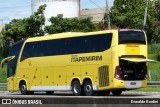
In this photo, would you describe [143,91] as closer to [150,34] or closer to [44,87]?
[44,87]

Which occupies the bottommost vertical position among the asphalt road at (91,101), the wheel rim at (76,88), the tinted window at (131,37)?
the wheel rim at (76,88)

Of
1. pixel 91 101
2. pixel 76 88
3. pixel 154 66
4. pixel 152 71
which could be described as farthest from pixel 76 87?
pixel 154 66

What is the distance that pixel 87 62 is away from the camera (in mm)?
26812

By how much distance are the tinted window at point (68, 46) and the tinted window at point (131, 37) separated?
61 centimetres

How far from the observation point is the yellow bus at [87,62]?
2555 centimetres

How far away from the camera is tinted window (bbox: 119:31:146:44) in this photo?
25609mm

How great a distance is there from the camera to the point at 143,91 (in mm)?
30891

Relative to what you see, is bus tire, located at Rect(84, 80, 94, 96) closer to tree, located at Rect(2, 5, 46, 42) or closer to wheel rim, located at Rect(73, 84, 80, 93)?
wheel rim, located at Rect(73, 84, 80, 93)

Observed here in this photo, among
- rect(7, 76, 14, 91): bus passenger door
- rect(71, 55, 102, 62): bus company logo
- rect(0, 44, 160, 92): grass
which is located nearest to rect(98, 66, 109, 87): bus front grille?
rect(71, 55, 102, 62): bus company logo

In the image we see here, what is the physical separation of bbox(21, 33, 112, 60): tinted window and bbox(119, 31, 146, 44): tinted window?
2.00ft

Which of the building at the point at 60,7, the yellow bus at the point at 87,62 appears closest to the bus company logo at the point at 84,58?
the yellow bus at the point at 87,62

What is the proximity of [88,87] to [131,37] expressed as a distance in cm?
346

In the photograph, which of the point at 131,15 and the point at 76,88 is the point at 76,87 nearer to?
the point at 76,88

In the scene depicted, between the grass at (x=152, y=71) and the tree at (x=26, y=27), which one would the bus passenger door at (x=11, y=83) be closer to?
the grass at (x=152, y=71)
